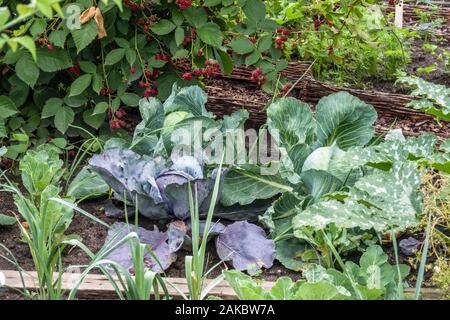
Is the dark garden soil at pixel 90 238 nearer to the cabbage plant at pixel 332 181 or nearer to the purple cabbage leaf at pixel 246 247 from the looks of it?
the purple cabbage leaf at pixel 246 247

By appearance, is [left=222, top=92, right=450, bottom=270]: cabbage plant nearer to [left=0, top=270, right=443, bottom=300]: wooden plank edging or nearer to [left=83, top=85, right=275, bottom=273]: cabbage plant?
[left=83, top=85, right=275, bottom=273]: cabbage plant

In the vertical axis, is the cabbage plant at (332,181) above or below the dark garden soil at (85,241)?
above

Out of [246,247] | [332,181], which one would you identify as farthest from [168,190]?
[332,181]

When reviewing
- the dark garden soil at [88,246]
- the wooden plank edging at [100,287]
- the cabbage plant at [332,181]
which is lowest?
the dark garden soil at [88,246]

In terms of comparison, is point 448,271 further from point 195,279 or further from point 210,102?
point 210,102

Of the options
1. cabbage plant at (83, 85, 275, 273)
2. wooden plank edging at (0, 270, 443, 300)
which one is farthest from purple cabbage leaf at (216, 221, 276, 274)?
wooden plank edging at (0, 270, 443, 300)

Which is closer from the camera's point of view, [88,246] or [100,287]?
[100,287]

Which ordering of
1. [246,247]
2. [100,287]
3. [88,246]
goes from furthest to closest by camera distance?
[88,246], [246,247], [100,287]

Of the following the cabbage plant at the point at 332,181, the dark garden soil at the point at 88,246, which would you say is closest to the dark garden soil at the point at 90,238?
the dark garden soil at the point at 88,246

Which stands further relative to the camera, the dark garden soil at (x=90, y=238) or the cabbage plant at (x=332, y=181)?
the dark garden soil at (x=90, y=238)

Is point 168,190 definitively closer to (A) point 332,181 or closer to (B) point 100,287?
(B) point 100,287

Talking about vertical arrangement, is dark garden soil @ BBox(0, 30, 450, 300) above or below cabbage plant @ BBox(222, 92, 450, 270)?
below

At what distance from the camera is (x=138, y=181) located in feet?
9.83
